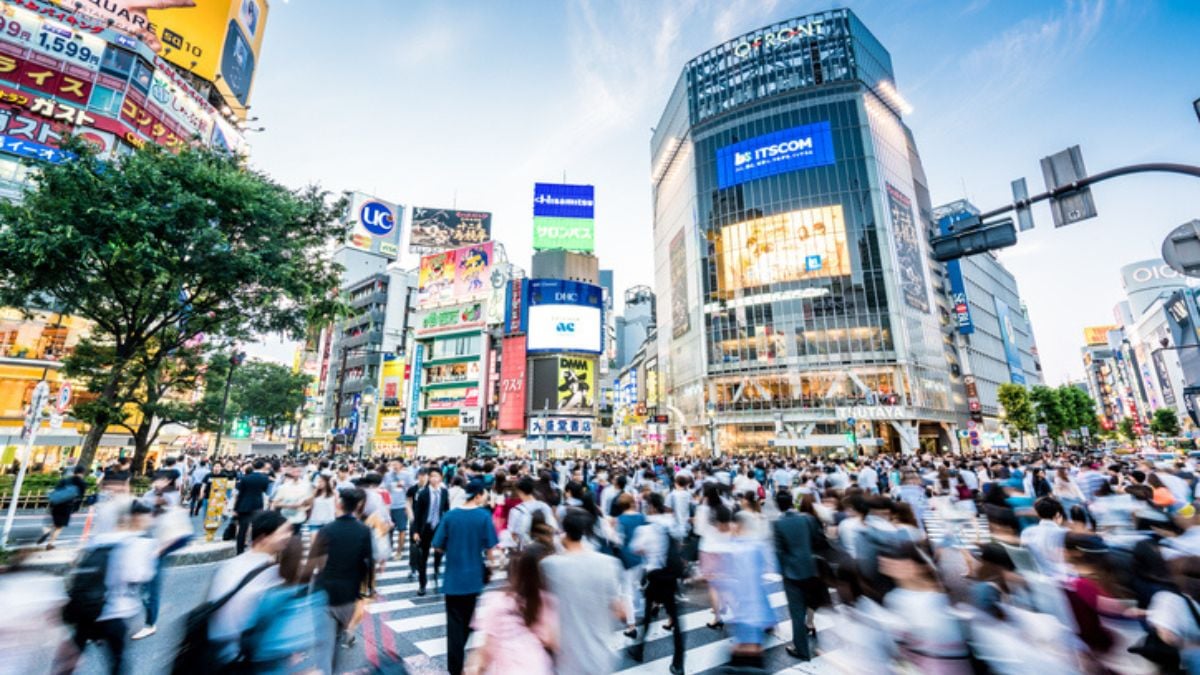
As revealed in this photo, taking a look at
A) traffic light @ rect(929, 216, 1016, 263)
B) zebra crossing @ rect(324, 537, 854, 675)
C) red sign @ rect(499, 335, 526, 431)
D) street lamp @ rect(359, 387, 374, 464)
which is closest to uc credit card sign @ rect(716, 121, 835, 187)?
red sign @ rect(499, 335, 526, 431)

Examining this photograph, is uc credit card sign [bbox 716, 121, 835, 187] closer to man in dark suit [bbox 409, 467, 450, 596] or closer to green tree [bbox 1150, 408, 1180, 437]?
man in dark suit [bbox 409, 467, 450, 596]

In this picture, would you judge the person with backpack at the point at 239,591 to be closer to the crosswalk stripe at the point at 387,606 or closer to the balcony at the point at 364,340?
the crosswalk stripe at the point at 387,606

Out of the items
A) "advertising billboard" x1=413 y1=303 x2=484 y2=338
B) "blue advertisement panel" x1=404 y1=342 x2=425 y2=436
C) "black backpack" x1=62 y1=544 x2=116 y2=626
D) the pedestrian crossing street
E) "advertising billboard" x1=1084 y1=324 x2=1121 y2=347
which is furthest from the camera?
"advertising billboard" x1=1084 y1=324 x2=1121 y2=347

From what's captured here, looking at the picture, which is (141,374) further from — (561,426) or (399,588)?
(561,426)

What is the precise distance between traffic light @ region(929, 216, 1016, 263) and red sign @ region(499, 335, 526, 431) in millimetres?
46118

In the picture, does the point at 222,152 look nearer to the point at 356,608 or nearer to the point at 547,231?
the point at 356,608

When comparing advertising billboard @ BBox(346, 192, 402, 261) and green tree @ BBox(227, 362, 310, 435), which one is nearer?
green tree @ BBox(227, 362, 310, 435)

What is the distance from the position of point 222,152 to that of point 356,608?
62.4 ft

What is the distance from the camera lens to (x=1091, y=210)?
23.1 ft

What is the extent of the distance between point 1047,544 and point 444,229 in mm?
69414

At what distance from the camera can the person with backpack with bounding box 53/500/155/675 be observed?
3887mm

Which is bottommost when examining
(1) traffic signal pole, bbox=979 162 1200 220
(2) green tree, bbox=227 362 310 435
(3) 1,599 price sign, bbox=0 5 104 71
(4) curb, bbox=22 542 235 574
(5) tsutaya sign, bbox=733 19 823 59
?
(4) curb, bbox=22 542 235 574

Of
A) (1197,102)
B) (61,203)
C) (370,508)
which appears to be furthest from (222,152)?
(1197,102)

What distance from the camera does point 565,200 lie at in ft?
185
